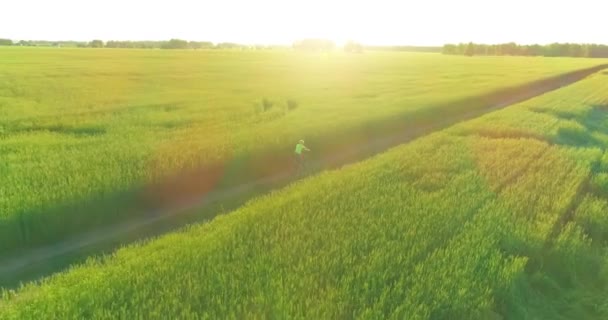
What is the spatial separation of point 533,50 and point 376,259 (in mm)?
174100

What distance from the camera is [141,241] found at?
28.5 ft

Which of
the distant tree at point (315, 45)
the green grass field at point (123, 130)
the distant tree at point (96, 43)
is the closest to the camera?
the green grass field at point (123, 130)

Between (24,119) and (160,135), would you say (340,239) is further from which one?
(24,119)

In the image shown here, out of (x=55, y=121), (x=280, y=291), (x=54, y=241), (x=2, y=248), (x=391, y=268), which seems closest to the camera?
(x=280, y=291)

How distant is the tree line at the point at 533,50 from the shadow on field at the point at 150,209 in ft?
501

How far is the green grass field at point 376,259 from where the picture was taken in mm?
5445

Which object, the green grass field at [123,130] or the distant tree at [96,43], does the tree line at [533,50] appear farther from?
the green grass field at [123,130]

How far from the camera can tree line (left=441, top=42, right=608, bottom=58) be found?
488 feet

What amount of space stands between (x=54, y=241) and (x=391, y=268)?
20.1 feet

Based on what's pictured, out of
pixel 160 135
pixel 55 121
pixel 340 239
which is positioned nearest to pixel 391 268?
pixel 340 239

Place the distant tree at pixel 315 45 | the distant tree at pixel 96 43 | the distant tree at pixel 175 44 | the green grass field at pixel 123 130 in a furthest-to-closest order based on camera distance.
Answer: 1. the distant tree at pixel 315 45
2. the distant tree at pixel 175 44
3. the distant tree at pixel 96 43
4. the green grass field at pixel 123 130

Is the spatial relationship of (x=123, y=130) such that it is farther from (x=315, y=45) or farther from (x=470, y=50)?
(x=470, y=50)

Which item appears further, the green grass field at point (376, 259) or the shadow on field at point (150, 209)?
the shadow on field at point (150, 209)

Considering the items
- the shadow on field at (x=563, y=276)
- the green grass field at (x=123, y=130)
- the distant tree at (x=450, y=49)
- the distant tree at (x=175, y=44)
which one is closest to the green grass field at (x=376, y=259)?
the shadow on field at (x=563, y=276)
